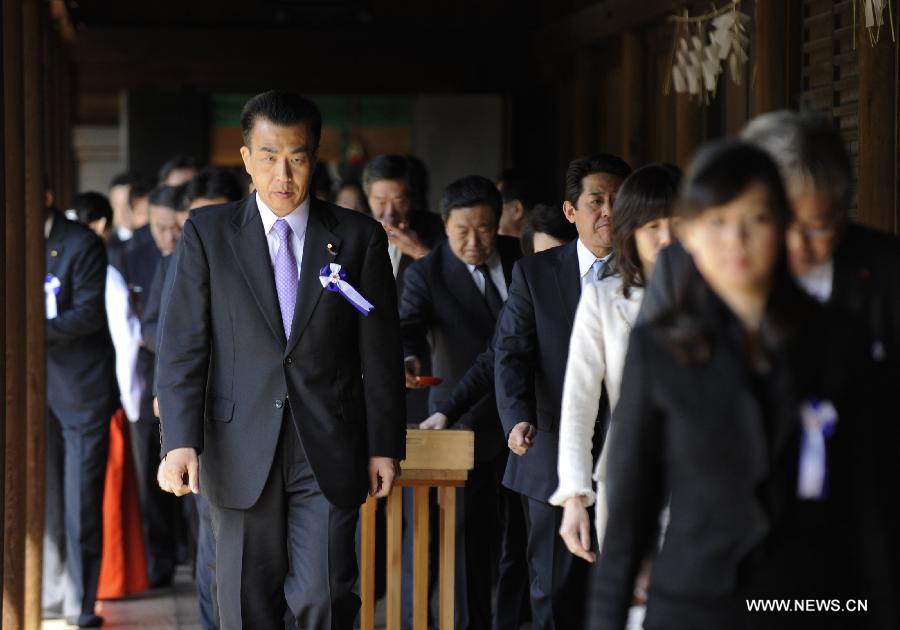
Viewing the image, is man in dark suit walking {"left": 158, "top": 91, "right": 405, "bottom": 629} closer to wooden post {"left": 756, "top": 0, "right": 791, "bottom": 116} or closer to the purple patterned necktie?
the purple patterned necktie

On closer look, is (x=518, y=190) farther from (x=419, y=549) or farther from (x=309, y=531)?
(x=309, y=531)

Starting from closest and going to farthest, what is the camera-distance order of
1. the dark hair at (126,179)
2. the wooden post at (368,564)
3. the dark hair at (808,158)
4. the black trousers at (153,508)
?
the dark hair at (808,158)
the wooden post at (368,564)
the black trousers at (153,508)
the dark hair at (126,179)

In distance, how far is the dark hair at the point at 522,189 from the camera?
22.9 ft

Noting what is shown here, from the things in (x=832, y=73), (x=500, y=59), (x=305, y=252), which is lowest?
(x=305, y=252)

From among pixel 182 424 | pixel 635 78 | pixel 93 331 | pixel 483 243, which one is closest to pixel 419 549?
pixel 182 424

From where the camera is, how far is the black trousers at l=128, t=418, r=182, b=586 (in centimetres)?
766

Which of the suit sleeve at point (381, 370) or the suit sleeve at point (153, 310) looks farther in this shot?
the suit sleeve at point (153, 310)

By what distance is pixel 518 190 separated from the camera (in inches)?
276

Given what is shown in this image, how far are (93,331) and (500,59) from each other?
602 cm

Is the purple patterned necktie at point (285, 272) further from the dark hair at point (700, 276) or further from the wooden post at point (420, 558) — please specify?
the dark hair at point (700, 276)

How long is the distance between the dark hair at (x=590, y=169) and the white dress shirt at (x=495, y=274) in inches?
42.9

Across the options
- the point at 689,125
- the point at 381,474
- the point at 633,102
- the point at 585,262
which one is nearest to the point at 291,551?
the point at 381,474

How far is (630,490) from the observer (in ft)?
8.36

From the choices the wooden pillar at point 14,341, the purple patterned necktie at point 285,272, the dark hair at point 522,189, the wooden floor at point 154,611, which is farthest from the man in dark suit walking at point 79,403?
the purple patterned necktie at point 285,272
